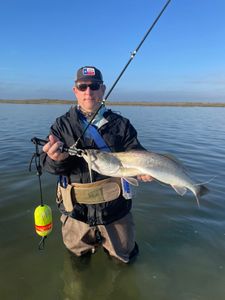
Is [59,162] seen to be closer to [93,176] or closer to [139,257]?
[93,176]

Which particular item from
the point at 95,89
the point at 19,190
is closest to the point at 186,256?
the point at 95,89

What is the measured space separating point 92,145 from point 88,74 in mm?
1111

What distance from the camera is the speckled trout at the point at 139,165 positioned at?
4.24 meters

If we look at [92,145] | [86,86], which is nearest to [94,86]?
[86,86]

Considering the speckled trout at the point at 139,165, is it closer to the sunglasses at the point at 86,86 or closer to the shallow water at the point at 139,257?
the sunglasses at the point at 86,86

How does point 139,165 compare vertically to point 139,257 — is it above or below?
above

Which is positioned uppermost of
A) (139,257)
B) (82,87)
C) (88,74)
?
(88,74)

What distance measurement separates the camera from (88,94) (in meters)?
4.84

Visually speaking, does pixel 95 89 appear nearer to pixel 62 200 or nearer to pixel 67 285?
pixel 62 200

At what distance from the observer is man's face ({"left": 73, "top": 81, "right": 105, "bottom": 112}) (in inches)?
189

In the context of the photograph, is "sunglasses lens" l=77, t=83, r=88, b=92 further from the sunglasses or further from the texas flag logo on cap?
the texas flag logo on cap

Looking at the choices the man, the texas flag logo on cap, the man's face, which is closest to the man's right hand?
the man

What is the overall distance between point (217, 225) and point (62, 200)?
161 inches

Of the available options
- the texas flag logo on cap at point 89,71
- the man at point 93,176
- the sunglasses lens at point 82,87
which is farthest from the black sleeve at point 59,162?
the texas flag logo on cap at point 89,71
